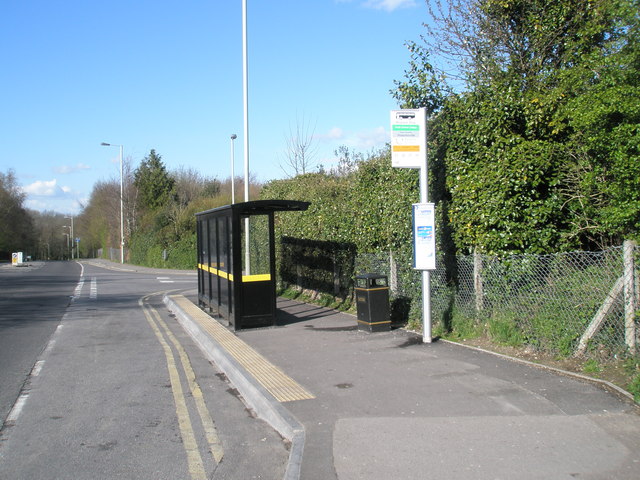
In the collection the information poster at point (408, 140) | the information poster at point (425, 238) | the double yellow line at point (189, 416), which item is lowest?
the double yellow line at point (189, 416)

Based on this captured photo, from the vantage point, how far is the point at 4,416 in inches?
229

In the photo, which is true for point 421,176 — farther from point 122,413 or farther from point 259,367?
point 122,413

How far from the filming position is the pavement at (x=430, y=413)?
405 cm

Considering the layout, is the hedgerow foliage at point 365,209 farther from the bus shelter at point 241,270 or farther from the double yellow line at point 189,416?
the double yellow line at point 189,416

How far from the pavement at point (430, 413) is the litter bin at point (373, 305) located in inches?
34.5

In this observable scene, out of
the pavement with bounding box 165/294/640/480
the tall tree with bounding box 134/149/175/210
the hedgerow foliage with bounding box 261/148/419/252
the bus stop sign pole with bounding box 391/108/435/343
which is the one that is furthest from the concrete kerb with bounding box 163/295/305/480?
the tall tree with bounding box 134/149/175/210

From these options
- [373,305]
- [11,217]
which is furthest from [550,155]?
[11,217]

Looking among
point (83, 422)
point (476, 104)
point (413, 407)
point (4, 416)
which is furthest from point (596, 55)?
point (4, 416)

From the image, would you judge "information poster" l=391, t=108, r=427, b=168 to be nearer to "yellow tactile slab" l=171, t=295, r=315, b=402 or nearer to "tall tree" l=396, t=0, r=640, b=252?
"tall tree" l=396, t=0, r=640, b=252

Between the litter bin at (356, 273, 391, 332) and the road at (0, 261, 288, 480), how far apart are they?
288 cm

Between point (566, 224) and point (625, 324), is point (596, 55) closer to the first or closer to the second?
point (566, 224)

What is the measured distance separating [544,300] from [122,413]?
5.50 m

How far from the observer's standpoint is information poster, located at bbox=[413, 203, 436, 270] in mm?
8242

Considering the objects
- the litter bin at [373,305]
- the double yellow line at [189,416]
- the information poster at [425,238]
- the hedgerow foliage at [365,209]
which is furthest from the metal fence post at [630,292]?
the double yellow line at [189,416]
